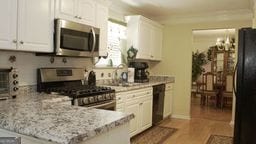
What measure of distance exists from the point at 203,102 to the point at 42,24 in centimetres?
625

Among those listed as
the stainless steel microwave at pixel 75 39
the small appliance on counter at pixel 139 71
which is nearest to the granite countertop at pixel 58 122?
the stainless steel microwave at pixel 75 39

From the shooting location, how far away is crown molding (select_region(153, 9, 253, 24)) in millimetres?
4750

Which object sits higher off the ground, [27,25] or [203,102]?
[27,25]

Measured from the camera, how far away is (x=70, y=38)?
2783 millimetres

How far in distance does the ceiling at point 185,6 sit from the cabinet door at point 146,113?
1757 millimetres

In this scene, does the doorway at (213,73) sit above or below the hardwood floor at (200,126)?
above

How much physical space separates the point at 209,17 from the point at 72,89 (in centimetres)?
363

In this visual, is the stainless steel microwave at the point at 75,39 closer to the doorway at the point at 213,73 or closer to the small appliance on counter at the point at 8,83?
the small appliance on counter at the point at 8,83

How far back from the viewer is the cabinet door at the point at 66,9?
→ 2637mm

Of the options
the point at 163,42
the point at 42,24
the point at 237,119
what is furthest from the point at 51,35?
the point at 163,42

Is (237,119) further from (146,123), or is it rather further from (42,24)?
(42,24)

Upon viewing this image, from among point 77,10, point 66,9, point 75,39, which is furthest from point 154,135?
point 66,9

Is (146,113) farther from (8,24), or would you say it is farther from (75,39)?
(8,24)

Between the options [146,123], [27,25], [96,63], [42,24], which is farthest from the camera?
[146,123]
